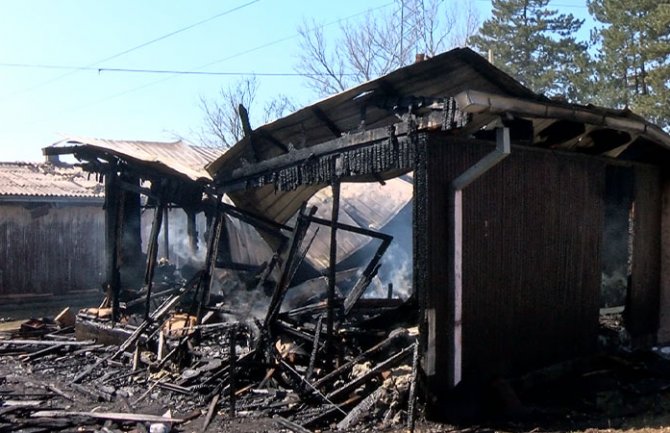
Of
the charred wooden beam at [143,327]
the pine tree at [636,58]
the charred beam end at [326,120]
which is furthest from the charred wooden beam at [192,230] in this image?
the pine tree at [636,58]

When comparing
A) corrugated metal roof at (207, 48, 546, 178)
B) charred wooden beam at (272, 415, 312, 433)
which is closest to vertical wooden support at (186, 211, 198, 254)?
corrugated metal roof at (207, 48, 546, 178)

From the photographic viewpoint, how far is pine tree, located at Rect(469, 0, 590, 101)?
3541 cm

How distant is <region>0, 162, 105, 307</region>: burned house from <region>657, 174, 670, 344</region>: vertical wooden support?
1732cm

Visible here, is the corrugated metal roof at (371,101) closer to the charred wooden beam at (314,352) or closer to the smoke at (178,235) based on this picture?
the charred wooden beam at (314,352)

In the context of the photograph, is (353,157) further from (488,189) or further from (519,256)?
(519,256)

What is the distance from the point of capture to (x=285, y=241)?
11680 mm

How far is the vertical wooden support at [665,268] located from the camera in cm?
1129

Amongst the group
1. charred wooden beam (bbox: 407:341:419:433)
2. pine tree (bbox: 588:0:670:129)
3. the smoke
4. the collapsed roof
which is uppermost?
pine tree (bbox: 588:0:670:129)

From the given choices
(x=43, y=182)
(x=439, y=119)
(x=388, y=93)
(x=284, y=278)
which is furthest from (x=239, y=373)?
(x=43, y=182)

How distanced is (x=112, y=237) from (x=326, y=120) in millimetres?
5882

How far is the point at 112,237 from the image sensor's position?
506 inches

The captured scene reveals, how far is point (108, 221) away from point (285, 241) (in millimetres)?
3815

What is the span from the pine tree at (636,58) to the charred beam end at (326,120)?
20.6 m

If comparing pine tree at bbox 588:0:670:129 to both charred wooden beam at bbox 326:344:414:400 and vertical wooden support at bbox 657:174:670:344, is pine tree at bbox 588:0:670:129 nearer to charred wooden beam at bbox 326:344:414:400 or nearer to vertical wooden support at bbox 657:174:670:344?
vertical wooden support at bbox 657:174:670:344
